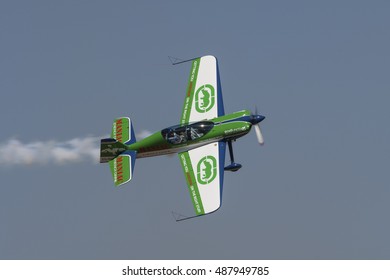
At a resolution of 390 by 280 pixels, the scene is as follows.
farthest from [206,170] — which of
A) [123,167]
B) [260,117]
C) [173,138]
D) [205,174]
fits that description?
[123,167]

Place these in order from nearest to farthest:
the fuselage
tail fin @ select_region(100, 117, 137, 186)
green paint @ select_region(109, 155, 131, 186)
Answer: green paint @ select_region(109, 155, 131, 186), tail fin @ select_region(100, 117, 137, 186), the fuselage

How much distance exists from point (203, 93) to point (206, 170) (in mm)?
4898

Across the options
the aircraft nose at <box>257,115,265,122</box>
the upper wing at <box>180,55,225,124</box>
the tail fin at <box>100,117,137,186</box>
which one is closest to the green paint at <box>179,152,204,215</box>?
the upper wing at <box>180,55,225,124</box>

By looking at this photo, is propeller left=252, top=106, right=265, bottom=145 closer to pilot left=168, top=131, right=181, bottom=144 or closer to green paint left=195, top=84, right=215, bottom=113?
green paint left=195, top=84, right=215, bottom=113

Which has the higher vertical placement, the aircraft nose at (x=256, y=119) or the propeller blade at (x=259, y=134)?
the aircraft nose at (x=256, y=119)

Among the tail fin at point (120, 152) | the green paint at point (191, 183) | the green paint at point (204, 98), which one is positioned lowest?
the green paint at point (191, 183)

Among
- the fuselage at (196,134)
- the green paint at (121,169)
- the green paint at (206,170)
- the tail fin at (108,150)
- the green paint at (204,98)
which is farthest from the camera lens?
the green paint at (204,98)

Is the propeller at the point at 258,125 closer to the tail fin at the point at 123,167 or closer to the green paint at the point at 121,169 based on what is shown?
the tail fin at the point at 123,167

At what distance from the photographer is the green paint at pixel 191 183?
46062mm

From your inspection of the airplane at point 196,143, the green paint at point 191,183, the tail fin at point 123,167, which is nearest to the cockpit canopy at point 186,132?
the airplane at point 196,143

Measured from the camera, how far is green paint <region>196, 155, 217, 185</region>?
155 ft

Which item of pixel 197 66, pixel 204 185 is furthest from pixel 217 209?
pixel 197 66

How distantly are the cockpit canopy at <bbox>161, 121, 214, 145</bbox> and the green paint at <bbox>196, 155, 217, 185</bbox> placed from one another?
134 cm
